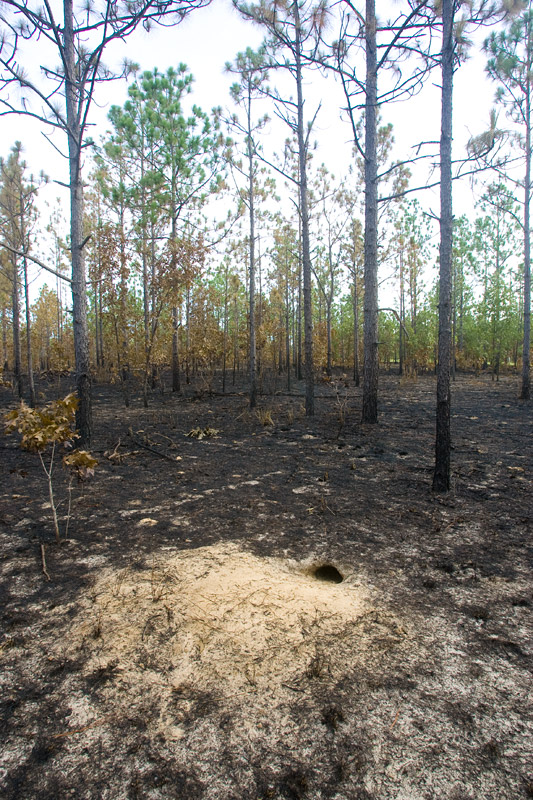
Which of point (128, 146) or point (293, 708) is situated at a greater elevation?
point (128, 146)

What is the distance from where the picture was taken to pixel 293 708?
1758 millimetres

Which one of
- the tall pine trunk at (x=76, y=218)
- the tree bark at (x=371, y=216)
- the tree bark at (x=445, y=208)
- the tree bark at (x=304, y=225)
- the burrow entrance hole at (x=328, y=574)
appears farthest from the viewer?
the tree bark at (x=304, y=225)

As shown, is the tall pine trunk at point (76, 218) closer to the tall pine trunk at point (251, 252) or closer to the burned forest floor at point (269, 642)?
the burned forest floor at point (269, 642)

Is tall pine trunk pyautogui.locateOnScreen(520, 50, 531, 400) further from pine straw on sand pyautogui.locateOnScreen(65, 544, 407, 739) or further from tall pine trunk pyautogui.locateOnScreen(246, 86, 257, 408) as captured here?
pine straw on sand pyautogui.locateOnScreen(65, 544, 407, 739)

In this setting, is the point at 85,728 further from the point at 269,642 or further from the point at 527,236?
the point at 527,236

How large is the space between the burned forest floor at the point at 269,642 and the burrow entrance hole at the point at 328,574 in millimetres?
11

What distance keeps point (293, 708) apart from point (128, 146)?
16282 mm

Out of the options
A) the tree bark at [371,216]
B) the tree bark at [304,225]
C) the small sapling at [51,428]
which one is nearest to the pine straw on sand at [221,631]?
the small sapling at [51,428]

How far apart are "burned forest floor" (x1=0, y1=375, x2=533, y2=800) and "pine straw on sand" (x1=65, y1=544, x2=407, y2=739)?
0.01 meters

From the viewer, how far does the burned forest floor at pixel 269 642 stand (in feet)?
4.94

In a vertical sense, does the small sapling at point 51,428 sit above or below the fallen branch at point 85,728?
above

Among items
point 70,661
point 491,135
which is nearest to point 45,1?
point 491,135

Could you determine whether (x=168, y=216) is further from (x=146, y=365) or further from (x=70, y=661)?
(x=70, y=661)

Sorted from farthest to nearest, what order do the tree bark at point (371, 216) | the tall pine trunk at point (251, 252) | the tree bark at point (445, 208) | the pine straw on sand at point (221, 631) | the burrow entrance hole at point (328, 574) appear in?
the tall pine trunk at point (251, 252) → the tree bark at point (371, 216) → the tree bark at point (445, 208) → the burrow entrance hole at point (328, 574) → the pine straw on sand at point (221, 631)
